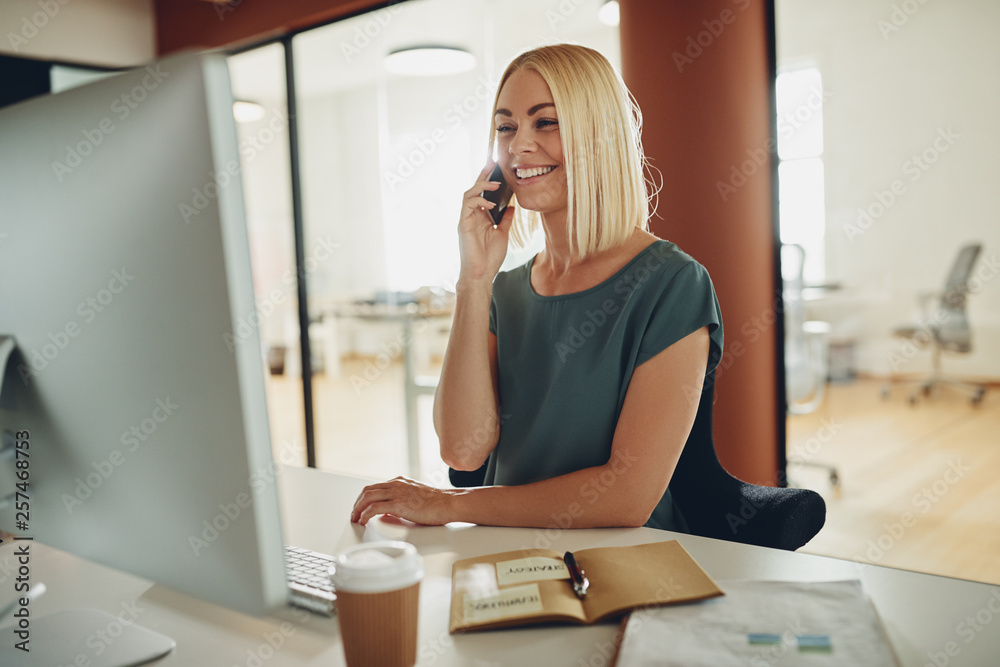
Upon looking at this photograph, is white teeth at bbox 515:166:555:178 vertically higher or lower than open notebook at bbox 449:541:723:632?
higher

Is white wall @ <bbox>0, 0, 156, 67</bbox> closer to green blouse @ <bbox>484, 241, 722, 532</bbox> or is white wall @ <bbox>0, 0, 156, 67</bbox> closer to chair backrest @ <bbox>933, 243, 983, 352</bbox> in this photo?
green blouse @ <bbox>484, 241, 722, 532</bbox>

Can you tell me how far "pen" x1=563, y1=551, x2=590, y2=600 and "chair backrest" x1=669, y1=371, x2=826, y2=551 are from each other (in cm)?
43

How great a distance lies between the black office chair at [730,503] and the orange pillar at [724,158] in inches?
46.2

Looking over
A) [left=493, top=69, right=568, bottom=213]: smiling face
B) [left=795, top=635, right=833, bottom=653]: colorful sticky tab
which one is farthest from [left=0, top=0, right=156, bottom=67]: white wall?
[left=795, top=635, right=833, bottom=653]: colorful sticky tab

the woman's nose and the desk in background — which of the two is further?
the desk in background

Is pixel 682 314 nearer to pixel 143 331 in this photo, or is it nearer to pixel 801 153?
pixel 143 331

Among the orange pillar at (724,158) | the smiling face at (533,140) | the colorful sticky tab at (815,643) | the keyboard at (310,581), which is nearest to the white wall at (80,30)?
the orange pillar at (724,158)

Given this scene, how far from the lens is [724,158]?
7.54 feet

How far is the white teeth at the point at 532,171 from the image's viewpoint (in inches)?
55.1

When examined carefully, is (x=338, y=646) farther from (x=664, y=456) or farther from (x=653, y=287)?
(x=653, y=287)

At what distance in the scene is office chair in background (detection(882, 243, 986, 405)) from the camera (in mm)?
2416

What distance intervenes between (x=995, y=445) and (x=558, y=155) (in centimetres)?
205

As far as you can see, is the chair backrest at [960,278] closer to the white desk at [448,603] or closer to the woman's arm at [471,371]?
the woman's arm at [471,371]

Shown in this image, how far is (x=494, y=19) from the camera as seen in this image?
4.35 metres
